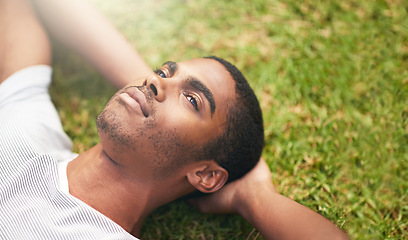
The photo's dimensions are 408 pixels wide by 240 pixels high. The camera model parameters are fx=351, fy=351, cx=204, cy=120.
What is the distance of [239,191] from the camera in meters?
2.76

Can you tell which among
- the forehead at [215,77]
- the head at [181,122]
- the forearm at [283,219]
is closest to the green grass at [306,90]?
the forearm at [283,219]

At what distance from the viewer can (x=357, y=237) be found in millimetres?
2828

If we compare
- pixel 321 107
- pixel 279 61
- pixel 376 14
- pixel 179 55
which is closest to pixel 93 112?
pixel 179 55

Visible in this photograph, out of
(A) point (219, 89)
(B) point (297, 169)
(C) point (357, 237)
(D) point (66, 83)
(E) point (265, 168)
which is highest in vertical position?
(A) point (219, 89)

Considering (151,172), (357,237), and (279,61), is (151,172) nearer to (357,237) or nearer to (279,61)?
(357,237)

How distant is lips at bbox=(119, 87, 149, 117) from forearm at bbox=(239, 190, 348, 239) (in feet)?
3.50

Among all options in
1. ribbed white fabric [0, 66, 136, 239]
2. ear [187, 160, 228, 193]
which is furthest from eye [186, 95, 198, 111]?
ribbed white fabric [0, 66, 136, 239]

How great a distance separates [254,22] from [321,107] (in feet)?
4.42

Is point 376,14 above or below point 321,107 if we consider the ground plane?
above

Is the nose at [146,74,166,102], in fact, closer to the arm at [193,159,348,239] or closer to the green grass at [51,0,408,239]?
the arm at [193,159,348,239]

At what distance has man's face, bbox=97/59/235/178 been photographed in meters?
2.30

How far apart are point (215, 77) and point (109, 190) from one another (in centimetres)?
110

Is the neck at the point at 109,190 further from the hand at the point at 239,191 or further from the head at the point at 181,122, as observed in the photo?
the hand at the point at 239,191

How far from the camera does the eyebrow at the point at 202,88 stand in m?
2.36
